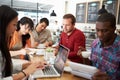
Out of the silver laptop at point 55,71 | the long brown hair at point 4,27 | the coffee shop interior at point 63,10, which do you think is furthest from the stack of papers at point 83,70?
the coffee shop interior at point 63,10

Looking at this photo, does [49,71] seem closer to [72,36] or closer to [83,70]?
[83,70]

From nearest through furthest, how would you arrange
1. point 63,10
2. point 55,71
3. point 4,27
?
point 4,27 → point 55,71 → point 63,10

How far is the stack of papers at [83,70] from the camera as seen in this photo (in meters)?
1.34

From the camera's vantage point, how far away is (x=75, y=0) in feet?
23.2

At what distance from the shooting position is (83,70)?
142 cm

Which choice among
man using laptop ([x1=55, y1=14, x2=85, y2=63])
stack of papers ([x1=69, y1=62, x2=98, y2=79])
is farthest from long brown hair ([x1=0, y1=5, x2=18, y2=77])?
man using laptop ([x1=55, y1=14, x2=85, y2=63])

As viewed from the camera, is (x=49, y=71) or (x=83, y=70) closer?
(x=83, y=70)

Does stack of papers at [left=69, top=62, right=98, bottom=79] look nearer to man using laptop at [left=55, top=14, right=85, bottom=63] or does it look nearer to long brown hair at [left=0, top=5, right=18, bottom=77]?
long brown hair at [left=0, top=5, right=18, bottom=77]

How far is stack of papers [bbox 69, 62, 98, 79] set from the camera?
134 centimetres

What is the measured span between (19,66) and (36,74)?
40cm

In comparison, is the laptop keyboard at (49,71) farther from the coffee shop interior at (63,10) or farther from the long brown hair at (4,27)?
the coffee shop interior at (63,10)

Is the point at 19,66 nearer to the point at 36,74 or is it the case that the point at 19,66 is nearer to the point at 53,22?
the point at 36,74

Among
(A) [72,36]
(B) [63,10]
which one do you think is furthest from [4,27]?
(B) [63,10]

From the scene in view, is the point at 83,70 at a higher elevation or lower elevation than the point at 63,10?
lower
